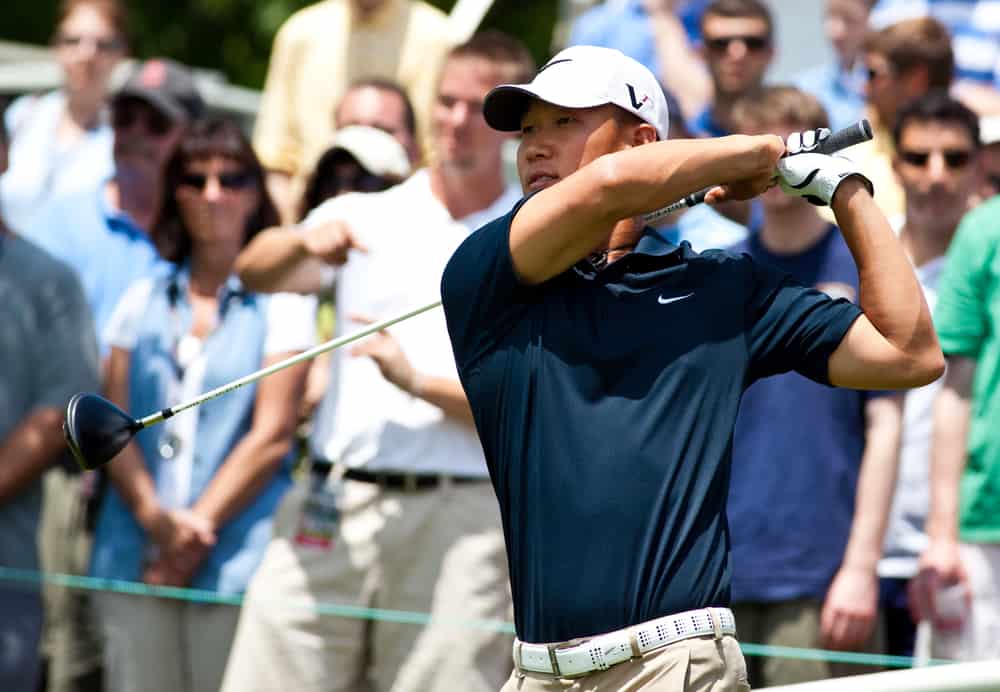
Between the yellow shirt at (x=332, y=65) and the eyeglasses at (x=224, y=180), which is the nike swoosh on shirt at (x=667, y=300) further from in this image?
the yellow shirt at (x=332, y=65)

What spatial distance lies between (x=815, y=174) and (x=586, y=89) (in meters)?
0.54

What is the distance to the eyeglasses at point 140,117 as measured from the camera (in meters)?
7.93

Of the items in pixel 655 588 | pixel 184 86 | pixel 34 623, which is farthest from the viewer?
pixel 184 86

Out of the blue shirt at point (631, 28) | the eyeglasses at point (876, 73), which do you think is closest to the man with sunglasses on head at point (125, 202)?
the blue shirt at point (631, 28)

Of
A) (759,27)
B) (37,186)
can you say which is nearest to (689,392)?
(759,27)

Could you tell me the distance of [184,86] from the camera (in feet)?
26.6

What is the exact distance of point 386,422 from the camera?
6188 millimetres

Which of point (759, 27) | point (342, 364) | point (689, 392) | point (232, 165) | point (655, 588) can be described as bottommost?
point (655, 588)

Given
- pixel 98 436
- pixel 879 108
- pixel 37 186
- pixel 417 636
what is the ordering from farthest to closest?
pixel 37 186, pixel 879 108, pixel 417 636, pixel 98 436

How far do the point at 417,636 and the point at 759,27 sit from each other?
3051mm

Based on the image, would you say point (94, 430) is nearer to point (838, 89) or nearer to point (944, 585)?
point (944, 585)

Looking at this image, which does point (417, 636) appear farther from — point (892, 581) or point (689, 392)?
point (689, 392)

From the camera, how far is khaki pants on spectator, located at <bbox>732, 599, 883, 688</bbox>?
19.2 feet

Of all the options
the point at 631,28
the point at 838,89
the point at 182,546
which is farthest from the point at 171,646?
the point at 838,89
